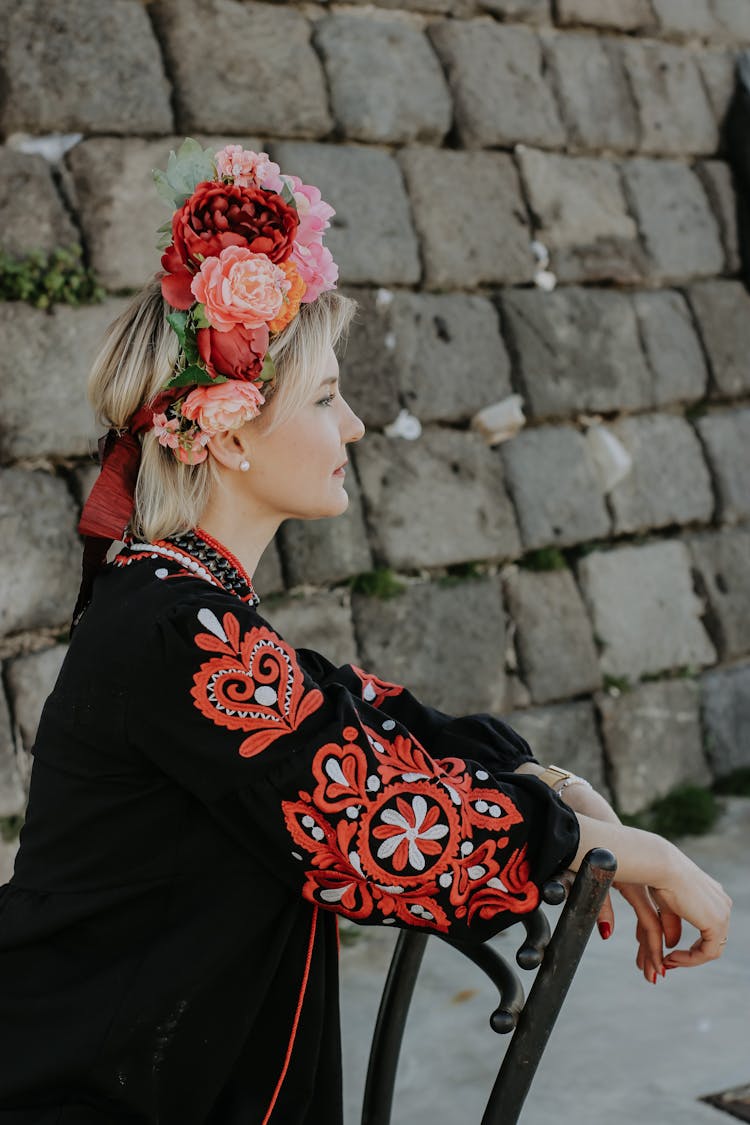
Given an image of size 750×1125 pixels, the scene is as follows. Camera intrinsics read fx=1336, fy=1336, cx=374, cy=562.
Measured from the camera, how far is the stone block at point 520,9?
4.63 meters

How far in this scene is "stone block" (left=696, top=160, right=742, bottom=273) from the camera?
5234 mm

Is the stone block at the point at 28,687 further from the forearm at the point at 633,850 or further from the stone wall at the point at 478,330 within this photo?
the forearm at the point at 633,850

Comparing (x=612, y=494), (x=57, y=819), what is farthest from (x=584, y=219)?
(x=57, y=819)

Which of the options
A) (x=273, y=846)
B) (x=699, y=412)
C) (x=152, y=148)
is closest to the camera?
(x=273, y=846)

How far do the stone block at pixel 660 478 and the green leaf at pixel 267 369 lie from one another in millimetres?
3054

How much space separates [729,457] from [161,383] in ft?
12.0

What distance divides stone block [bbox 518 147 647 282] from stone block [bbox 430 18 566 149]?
102mm

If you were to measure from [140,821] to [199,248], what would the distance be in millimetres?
752

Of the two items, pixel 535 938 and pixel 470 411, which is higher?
pixel 535 938

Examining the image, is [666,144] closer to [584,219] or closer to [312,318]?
[584,219]

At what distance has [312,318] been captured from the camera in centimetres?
187

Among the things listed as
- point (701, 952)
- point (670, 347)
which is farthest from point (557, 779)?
point (670, 347)

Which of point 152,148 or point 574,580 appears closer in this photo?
point 152,148

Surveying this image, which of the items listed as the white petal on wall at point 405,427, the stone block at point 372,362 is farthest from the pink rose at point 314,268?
the white petal on wall at point 405,427
